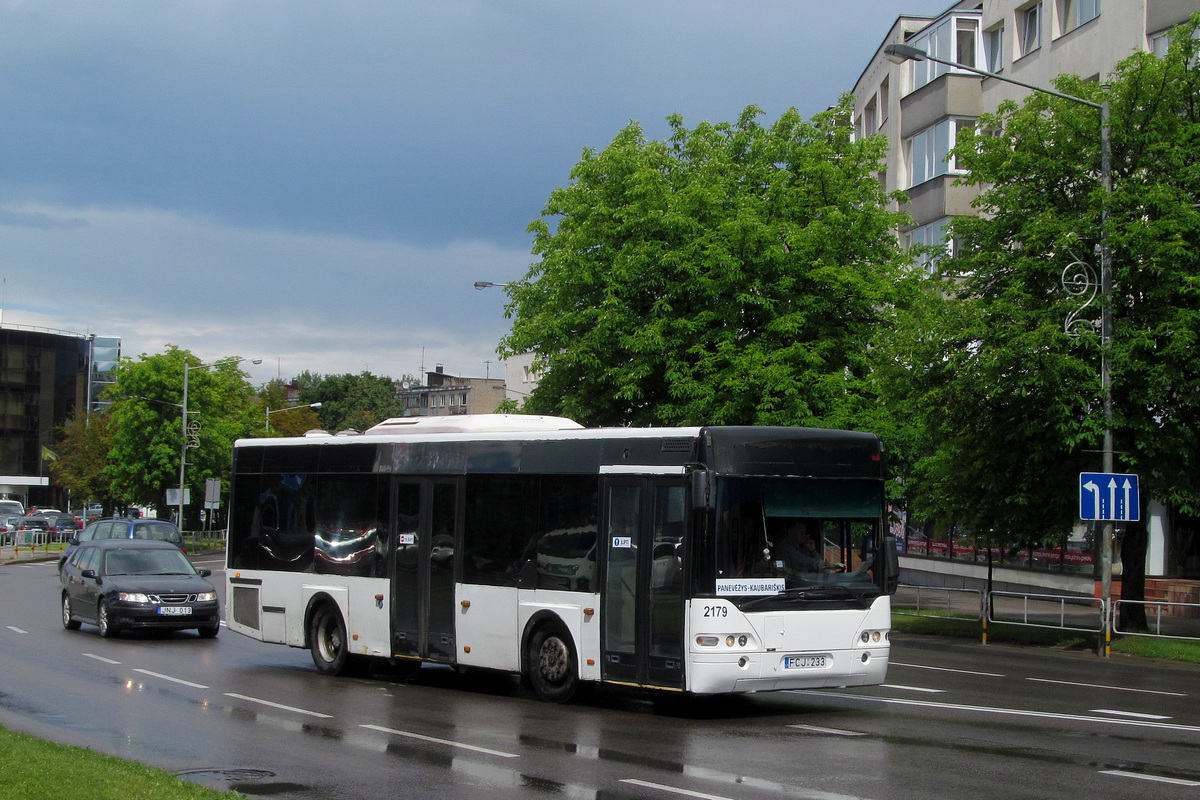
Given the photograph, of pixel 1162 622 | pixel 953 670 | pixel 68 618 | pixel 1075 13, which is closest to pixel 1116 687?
pixel 953 670

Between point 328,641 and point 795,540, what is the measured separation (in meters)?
7.36

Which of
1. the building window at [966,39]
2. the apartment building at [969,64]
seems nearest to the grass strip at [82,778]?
the apartment building at [969,64]

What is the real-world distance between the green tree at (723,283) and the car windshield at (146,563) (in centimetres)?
1091

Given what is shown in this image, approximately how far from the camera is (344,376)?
178000 mm

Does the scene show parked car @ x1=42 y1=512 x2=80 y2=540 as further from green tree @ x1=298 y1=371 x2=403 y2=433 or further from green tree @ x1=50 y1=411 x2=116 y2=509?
green tree @ x1=298 y1=371 x2=403 y2=433

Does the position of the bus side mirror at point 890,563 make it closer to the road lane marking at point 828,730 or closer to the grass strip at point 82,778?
the road lane marking at point 828,730

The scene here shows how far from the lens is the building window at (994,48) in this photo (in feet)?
138

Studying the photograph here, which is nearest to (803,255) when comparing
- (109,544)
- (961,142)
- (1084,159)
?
(961,142)

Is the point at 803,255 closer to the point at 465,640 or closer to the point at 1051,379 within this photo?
the point at 1051,379

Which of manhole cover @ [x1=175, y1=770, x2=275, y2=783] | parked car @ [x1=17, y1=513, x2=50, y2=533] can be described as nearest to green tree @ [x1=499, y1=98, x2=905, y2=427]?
manhole cover @ [x1=175, y1=770, x2=275, y2=783]

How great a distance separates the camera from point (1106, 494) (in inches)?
866

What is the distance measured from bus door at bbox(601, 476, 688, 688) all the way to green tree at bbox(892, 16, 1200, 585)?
10990 millimetres

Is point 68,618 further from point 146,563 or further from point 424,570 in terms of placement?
point 424,570

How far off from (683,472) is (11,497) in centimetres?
13028
